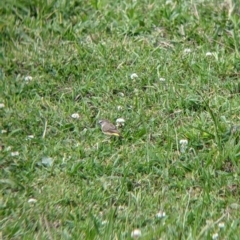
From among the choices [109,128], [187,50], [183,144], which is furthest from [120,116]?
[187,50]

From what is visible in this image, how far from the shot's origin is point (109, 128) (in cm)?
550

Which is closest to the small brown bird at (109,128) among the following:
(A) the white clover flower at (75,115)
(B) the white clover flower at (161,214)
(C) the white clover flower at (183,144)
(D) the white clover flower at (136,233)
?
(A) the white clover flower at (75,115)

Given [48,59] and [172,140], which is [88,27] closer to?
[48,59]

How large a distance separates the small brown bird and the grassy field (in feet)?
0.14

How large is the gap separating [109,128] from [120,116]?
26cm

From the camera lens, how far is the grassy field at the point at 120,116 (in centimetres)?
471

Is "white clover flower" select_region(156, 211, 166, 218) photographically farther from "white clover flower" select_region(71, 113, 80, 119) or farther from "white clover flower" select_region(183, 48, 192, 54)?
"white clover flower" select_region(183, 48, 192, 54)

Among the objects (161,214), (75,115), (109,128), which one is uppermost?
(161,214)

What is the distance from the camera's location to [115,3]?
7.05 m

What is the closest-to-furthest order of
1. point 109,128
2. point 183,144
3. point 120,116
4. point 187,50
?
point 183,144
point 109,128
point 120,116
point 187,50

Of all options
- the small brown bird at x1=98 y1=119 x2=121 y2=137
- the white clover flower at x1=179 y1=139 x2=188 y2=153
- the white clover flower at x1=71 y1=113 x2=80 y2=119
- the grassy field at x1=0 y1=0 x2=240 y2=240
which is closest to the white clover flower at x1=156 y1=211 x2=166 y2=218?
the grassy field at x1=0 y1=0 x2=240 y2=240

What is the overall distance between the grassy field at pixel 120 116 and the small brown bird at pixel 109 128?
4 cm

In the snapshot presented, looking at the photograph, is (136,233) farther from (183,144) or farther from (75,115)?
(75,115)

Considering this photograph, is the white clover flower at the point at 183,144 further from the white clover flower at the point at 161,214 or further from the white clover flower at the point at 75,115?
the white clover flower at the point at 75,115
